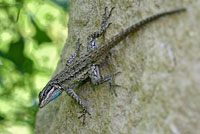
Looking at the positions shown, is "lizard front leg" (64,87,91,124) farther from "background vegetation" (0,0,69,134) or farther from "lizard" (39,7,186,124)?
"background vegetation" (0,0,69,134)

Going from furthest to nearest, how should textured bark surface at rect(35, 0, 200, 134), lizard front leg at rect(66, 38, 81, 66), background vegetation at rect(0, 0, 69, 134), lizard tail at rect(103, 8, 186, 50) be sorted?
1. background vegetation at rect(0, 0, 69, 134)
2. lizard front leg at rect(66, 38, 81, 66)
3. lizard tail at rect(103, 8, 186, 50)
4. textured bark surface at rect(35, 0, 200, 134)

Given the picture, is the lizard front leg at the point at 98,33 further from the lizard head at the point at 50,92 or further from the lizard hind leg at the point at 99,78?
the lizard head at the point at 50,92

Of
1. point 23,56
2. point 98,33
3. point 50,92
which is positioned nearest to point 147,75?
point 98,33

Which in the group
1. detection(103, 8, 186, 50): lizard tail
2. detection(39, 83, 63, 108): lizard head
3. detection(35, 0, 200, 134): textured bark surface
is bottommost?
detection(35, 0, 200, 134): textured bark surface

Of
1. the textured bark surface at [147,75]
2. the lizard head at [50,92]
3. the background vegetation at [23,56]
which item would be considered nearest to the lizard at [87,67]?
the lizard head at [50,92]

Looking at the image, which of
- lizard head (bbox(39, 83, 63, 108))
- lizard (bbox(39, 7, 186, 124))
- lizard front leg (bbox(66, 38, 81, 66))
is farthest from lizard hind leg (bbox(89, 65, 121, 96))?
lizard head (bbox(39, 83, 63, 108))

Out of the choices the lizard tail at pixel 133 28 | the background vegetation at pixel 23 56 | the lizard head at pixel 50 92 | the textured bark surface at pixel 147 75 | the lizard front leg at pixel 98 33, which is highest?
the background vegetation at pixel 23 56
